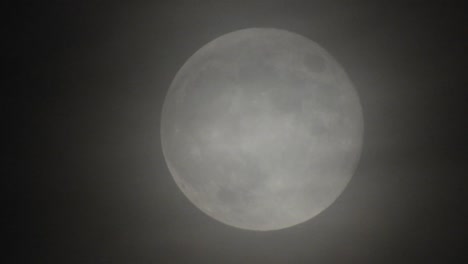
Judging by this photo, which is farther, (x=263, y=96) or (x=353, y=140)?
(x=353, y=140)

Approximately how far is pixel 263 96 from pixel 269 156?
22 centimetres

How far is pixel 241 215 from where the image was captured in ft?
6.18

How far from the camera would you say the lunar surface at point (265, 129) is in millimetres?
1742

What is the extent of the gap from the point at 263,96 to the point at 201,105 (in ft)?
0.79

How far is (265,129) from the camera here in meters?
1.73

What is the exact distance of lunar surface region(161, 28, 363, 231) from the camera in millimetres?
1742

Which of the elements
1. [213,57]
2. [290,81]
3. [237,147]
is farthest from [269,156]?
[213,57]

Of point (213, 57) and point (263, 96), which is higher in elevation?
point (213, 57)

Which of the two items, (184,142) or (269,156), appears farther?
(184,142)

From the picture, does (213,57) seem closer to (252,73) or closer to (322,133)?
(252,73)

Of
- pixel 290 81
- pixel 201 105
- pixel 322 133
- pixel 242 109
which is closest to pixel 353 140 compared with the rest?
pixel 322 133

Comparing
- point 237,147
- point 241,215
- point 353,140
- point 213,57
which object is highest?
point 213,57

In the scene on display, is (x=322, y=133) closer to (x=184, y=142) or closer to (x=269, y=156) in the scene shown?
(x=269, y=156)

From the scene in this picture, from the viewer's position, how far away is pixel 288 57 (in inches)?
72.1
